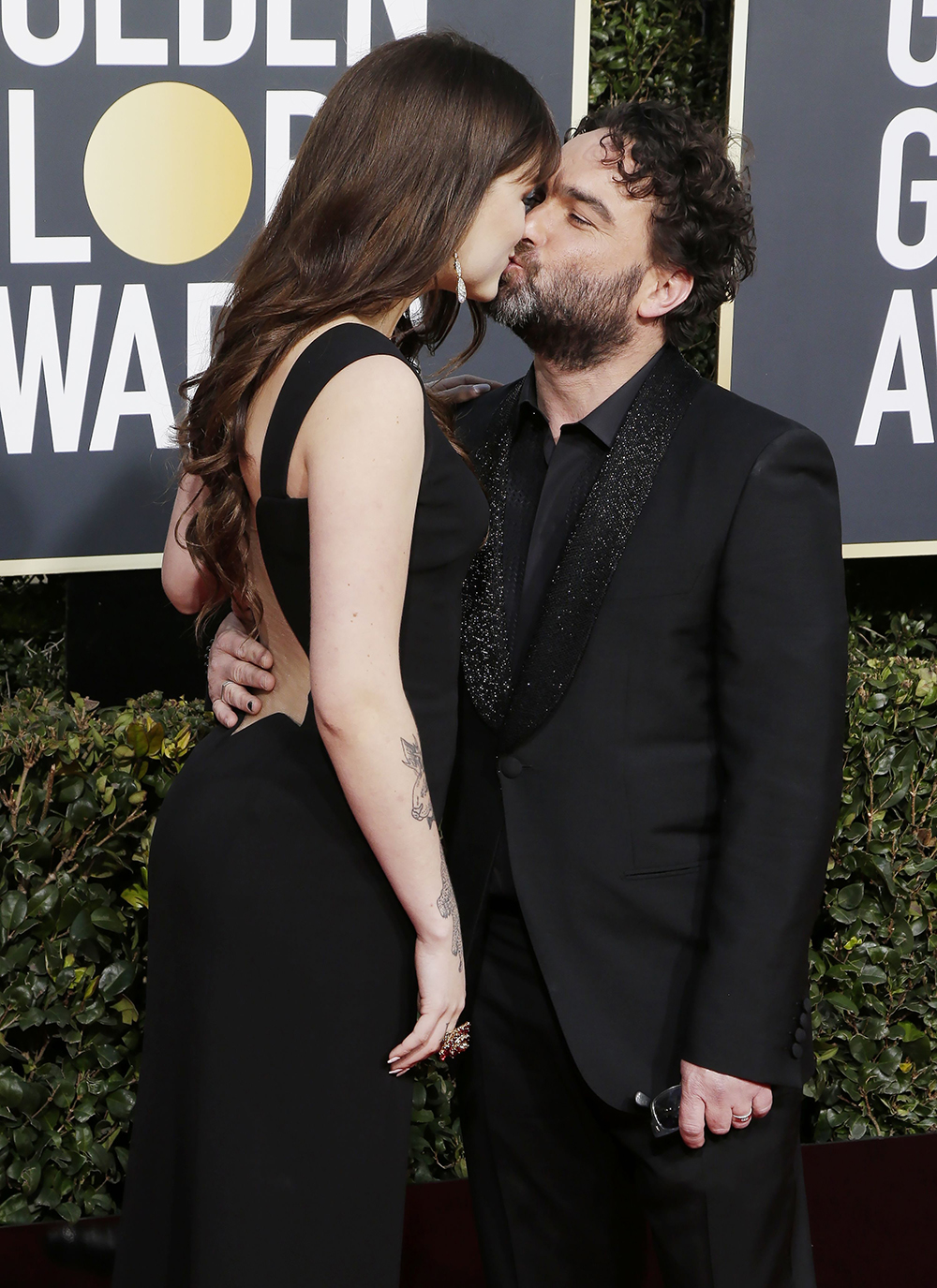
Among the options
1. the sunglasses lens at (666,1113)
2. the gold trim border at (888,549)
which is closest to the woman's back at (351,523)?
the sunglasses lens at (666,1113)

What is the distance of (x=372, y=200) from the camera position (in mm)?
1721

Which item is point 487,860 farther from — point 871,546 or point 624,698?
point 871,546

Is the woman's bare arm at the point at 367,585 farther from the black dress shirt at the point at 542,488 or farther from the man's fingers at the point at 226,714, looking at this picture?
the black dress shirt at the point at 542,488

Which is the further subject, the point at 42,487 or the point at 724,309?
the point at 724,309

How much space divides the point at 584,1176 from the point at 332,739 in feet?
3.22

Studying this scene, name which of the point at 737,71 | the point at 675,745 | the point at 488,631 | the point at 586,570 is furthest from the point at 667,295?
the point at 737,71

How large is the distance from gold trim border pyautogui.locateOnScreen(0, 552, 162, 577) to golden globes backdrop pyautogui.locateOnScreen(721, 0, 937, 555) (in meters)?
1.69

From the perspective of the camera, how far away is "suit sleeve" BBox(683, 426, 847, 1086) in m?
1.90

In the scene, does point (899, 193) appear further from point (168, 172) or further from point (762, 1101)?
point (762, 1101)

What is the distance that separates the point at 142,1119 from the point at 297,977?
38cm

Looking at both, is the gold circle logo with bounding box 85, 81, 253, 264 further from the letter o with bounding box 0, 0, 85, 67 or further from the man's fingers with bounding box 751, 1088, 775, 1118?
the man's fingers with bounding box 751, 1088, 775, 1118

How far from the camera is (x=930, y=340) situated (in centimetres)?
380

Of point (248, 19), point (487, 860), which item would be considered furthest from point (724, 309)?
point (487, 860)

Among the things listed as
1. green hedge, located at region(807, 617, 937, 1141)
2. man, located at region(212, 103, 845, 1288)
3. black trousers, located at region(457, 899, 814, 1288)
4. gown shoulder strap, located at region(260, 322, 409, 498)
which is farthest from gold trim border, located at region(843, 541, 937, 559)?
gown shoulder strap, located at region(260, 322, 409, 498)
